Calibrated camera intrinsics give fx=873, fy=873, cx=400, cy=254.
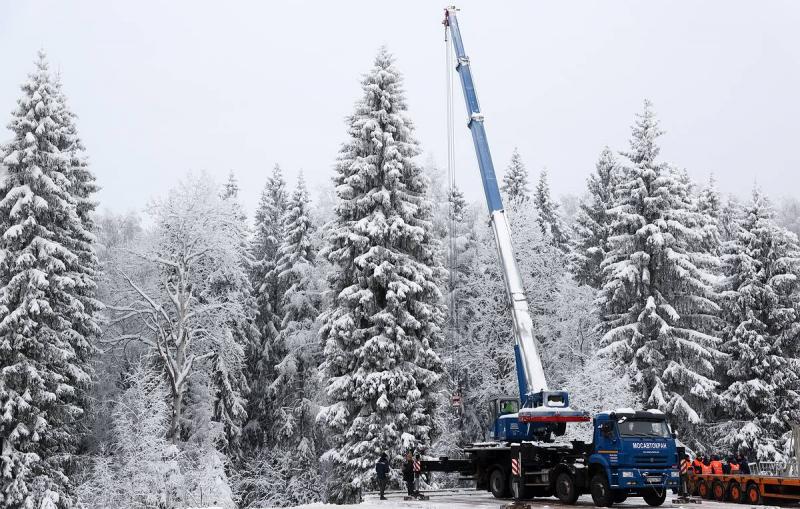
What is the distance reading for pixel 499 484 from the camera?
27.1 metres

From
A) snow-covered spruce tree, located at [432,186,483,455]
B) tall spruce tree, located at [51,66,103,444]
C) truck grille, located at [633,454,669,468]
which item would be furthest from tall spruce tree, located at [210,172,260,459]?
truck grille, located at [633,454,669,468]

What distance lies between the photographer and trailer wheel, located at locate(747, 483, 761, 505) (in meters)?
24.9

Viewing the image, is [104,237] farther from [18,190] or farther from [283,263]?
[18,190]

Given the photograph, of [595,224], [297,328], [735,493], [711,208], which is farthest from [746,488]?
[711,208]

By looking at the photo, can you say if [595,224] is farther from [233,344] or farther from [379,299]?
[233,344]

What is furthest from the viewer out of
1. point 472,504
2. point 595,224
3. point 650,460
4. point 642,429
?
point 595,224

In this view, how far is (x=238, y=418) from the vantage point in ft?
148

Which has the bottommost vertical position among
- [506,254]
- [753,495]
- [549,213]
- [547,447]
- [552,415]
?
[753,495]

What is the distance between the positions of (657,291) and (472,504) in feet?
56.6

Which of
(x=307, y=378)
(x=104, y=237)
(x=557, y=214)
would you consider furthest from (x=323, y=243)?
(x=557, y=214)

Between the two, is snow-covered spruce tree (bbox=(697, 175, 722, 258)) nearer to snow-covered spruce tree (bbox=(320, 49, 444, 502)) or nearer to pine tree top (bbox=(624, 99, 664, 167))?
pine tree top (bbox=(624, 99, 664, 167))

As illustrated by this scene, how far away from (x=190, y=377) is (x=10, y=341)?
32.8ft

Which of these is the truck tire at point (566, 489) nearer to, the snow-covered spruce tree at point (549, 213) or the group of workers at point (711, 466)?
the group of workers at point (711, 466)

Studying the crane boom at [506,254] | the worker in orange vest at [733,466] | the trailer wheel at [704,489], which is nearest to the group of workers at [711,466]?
the worker in orange vest at [733,466]
